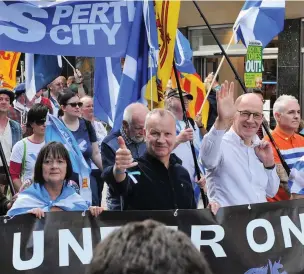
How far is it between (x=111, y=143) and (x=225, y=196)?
2.99 feet

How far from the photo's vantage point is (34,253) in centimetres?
398

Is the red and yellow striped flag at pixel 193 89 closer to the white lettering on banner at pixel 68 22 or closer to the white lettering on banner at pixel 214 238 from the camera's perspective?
the white lettering on banner at pixel 68 22

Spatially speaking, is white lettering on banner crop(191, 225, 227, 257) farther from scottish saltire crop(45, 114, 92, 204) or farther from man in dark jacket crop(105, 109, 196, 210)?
scottish saltire crop(45, 114, 92, 204)

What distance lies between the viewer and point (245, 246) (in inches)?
165

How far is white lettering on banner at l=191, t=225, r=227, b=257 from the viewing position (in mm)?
4145

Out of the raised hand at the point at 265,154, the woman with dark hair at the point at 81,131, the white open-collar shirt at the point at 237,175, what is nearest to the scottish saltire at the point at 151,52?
the white open-collar shirt at the point at 237,175

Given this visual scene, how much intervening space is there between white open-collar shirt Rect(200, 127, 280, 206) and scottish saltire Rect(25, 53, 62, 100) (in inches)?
90.1

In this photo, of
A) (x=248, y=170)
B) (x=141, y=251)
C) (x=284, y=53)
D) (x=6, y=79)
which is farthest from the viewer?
(x=284, y=53)

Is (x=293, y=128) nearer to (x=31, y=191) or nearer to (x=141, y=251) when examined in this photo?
(x=31, y=191)

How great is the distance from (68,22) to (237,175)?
1812 millimetres

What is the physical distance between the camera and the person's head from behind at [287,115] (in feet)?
Answer: 19.0

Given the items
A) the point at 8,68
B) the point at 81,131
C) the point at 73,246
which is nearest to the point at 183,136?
the point at 73,246

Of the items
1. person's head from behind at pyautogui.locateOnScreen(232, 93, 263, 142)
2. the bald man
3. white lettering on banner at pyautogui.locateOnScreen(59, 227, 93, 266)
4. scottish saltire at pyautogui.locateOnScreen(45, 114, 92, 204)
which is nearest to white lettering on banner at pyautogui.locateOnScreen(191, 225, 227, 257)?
the bald man

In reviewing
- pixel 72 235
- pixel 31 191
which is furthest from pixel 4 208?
pixel 72 235
